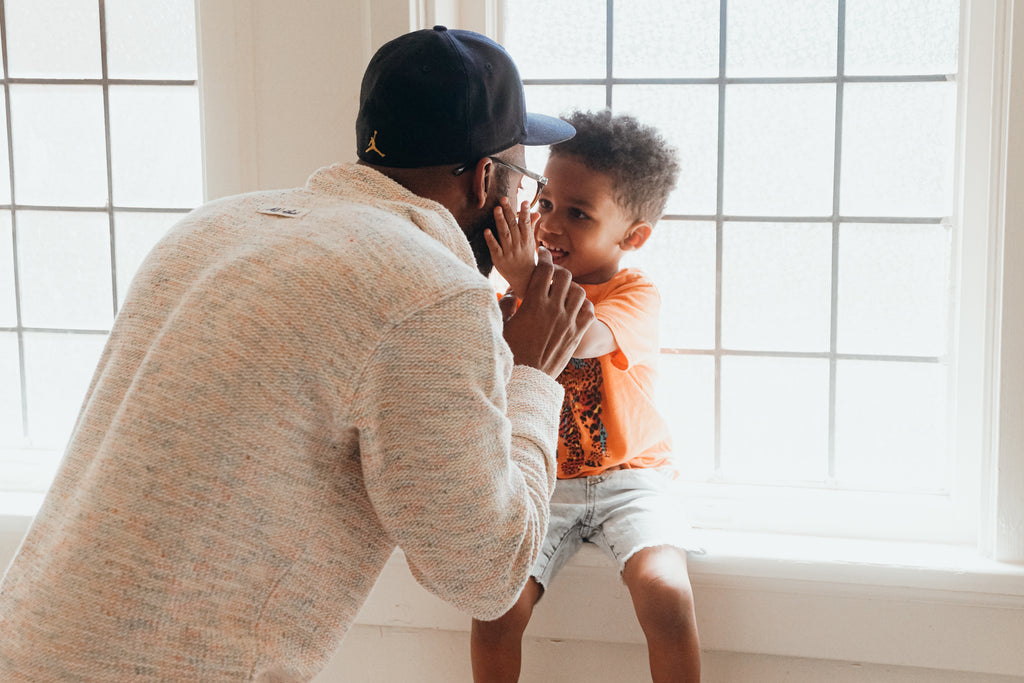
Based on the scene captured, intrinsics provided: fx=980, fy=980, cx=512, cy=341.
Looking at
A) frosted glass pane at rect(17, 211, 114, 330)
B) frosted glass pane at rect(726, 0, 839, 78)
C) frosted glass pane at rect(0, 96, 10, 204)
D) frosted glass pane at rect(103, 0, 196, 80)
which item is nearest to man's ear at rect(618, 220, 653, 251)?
frosted glass pane at rect(726, 0, 839, 78)

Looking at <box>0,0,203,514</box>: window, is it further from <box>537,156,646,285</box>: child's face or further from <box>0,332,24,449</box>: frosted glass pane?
<box>537,156,646,285</box>: child's face

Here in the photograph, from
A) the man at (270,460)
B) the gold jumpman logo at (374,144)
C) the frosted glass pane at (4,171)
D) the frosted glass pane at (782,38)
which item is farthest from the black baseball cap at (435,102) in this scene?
the frosted glass pane at (4,171)

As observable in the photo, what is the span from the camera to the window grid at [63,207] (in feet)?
6.64

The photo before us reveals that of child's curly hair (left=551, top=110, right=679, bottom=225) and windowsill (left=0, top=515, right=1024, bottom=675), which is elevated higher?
child's curly hair (left=551, top=110, right=679, bottom=225)

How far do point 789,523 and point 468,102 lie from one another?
1.14 m

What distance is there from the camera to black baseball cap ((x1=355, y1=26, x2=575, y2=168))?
3.59ft

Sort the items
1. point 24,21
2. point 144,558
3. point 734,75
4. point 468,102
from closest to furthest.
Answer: point 144,558
point 468,102
point 734,75
point 24,21

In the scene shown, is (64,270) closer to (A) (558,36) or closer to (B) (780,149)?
(A) (558,36)

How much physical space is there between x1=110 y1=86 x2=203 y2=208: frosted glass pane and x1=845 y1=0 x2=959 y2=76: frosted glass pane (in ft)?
4.25

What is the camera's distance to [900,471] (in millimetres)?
1886

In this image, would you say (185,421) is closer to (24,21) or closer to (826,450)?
(826,450)

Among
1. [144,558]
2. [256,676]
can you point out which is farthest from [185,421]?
[256,676]

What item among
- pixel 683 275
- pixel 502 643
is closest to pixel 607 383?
pixel 683 275

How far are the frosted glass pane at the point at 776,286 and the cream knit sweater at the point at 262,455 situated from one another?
1022 mm
